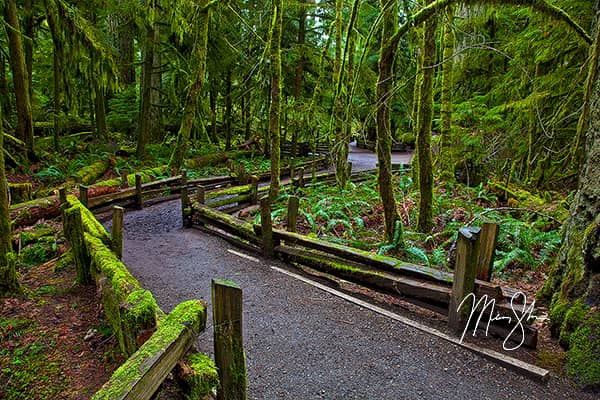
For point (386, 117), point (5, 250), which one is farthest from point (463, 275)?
point (5, 250)

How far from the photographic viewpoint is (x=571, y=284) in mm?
3811

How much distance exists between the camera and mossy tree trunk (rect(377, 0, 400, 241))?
5.99 metres

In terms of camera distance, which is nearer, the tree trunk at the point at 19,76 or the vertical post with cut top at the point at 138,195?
the tree trunk at the point at 19,76

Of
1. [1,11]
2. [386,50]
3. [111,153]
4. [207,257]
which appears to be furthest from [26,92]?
[386,50]

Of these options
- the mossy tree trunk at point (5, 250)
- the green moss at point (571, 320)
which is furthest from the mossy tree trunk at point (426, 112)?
the mossy tree trunk at point (5, 250)

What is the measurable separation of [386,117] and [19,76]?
1168 centimetres

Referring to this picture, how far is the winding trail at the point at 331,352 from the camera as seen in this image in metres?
3.47

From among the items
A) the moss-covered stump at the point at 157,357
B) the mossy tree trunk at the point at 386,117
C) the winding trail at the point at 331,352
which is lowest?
the winding trail at the point at 331,352

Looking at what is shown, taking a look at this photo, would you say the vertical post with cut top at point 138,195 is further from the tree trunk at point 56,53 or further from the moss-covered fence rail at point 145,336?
the moss-covered fence rail at point 145,336

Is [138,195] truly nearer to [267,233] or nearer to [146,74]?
[146,74]

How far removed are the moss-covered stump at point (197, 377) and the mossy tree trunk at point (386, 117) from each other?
14.5 feet

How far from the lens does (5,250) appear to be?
15.1ft

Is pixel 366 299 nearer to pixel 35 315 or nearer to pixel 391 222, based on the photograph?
pixel 391 222

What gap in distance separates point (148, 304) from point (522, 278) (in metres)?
5.98
